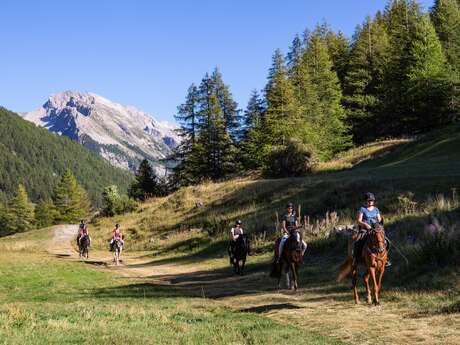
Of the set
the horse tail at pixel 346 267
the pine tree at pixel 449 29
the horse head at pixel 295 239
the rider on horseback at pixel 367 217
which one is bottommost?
the horse tail at pixel 346 267

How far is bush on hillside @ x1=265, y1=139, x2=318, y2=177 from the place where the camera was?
2074 inches

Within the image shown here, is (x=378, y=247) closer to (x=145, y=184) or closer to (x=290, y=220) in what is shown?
(x=290, y=220)

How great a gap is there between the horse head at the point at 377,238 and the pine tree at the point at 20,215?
123 m

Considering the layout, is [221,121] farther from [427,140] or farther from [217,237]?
[217,237]

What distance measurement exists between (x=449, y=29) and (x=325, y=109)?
70.4ft

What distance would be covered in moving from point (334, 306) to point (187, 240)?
2488 centimetres

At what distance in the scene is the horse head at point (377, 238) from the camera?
13.2m

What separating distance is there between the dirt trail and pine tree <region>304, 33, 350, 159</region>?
3886 centimetres

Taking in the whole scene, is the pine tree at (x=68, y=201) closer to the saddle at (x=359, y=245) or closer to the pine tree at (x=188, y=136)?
the pine tree at (x=188, y=136)

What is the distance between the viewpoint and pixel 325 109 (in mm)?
64375

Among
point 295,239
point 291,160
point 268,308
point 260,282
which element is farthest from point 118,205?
point 268,308

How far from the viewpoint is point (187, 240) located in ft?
125

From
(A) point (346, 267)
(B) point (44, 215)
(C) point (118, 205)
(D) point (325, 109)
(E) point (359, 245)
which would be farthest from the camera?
(B) point (44, 215)

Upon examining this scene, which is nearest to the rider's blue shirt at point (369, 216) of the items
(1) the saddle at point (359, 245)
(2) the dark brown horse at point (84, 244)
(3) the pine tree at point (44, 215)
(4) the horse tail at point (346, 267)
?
(1) the saddle at point (359, 245)
